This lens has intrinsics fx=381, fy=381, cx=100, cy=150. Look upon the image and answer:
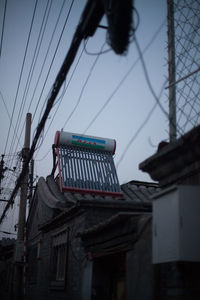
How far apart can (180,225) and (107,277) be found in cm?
485

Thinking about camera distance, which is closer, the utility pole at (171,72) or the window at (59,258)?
the utility pole at (171,72)

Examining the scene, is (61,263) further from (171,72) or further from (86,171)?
(171,72)

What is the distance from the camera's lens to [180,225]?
16.4 ft

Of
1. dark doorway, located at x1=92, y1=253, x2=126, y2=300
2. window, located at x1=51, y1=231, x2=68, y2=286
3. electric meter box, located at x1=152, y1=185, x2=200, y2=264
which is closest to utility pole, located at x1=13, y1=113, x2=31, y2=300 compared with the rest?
window, located at x1=51, y1=231, x2=68, y2=286

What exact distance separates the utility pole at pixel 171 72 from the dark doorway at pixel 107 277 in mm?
3723

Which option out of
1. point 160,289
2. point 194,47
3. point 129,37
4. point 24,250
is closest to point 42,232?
point 24,250

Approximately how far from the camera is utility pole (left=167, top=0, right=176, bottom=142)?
645 cm

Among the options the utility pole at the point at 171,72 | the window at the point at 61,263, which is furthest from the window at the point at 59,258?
the utility pole at the point at 171,72

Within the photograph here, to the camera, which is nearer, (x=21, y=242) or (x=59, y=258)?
(x=59, y=258)

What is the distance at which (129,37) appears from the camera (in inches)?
176

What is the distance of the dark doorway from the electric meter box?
146 inches

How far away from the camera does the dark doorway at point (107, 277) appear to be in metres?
8.94

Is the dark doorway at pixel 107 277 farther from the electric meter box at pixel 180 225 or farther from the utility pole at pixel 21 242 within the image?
the electric meter box at pixel 180 225

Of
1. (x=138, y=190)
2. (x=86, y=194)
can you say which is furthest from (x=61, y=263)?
(x=138, y=190)
